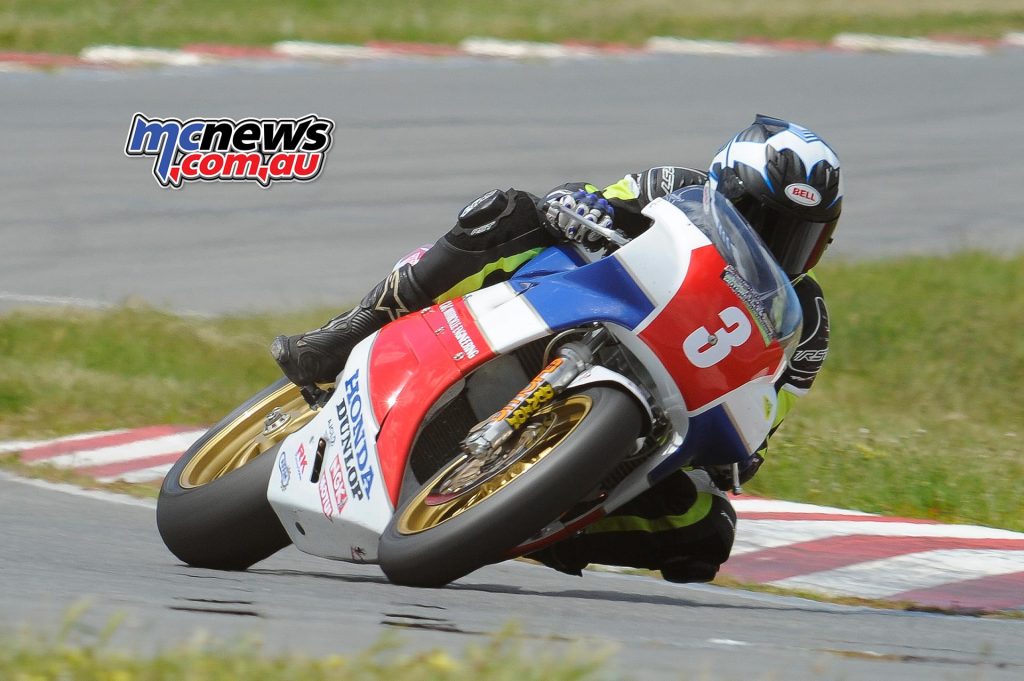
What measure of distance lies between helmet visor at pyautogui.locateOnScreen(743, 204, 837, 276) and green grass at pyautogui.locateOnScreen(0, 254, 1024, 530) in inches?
95.6

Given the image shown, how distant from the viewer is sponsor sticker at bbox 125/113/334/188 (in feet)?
46.0

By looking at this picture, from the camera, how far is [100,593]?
3795 mm

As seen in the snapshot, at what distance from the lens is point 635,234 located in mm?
5035

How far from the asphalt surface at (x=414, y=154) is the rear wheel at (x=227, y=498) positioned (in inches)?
220

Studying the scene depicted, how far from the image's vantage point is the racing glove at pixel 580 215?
4824mm

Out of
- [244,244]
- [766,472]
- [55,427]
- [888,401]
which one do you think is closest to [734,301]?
[766,472]

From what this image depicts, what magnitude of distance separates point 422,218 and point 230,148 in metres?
2.43

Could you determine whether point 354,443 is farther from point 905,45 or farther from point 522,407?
point 905,45

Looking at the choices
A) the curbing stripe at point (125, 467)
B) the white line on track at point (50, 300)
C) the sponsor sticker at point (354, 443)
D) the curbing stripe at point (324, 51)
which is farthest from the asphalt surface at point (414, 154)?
the sponsor sticker at point (354, 443)

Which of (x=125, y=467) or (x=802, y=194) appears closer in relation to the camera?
(x=802, y=194)

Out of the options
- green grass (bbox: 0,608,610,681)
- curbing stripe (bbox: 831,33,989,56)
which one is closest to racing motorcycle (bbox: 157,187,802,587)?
green grass (bbox: 0,608,610,681)

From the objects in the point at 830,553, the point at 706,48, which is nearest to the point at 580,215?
the point at 830,553

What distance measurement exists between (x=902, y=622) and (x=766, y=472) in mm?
2586

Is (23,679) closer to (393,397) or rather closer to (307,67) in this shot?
(393,397)
